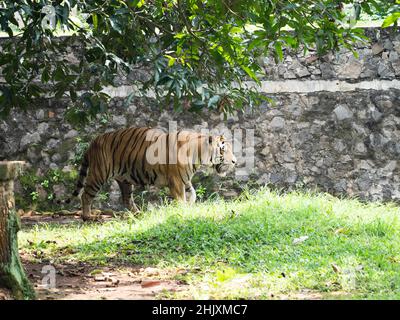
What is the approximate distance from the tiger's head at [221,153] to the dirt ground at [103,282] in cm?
353

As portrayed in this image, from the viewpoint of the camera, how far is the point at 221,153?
10.0 metres

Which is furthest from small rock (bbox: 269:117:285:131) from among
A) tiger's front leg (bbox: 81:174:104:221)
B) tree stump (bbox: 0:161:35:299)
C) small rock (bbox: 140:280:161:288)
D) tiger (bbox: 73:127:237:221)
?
tree stump (bbox: 0:161:35:299)

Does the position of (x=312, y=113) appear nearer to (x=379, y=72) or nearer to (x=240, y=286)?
(x=379, y=72)

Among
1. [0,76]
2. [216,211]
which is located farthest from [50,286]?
[0,76]

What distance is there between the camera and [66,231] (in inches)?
344

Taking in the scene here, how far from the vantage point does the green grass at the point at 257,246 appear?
5.60 meters

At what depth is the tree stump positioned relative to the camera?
5.01 m

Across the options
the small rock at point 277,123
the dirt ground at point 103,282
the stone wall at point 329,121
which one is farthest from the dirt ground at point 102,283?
the small rock at point 277,123

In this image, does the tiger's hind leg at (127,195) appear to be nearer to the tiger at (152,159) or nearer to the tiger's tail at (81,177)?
the tiger at (152,159)

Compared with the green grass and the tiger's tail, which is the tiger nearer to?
the tiger's tail

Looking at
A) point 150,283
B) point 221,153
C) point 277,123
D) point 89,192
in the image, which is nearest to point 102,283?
point 150,283

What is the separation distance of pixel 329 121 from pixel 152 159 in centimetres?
262

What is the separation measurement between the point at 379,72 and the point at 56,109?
466cm

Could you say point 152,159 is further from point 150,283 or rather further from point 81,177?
point 150,283
